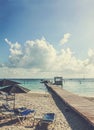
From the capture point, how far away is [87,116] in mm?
11195

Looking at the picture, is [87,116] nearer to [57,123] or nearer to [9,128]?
[57,123]

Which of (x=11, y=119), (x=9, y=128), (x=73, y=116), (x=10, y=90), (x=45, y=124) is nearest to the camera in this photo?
(x=9, y=128)

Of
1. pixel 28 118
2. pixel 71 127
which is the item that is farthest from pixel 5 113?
pixel 71 127

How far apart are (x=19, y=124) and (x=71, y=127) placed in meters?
2.85

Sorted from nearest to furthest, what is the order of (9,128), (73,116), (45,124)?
(9,128) → (45,124) → (73,116)

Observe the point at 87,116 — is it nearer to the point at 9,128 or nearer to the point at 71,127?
the point at 71,127

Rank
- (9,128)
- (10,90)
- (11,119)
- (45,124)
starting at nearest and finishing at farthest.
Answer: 1. (9,128)
2. (45,124)
3. (11,119)
4. (10,90)

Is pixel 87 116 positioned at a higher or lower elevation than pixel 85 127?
higher

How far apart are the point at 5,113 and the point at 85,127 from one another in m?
4.60

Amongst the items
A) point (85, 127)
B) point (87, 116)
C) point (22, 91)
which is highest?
point (22, 91)

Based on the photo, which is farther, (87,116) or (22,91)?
(22,91)

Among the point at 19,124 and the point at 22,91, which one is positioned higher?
the point at 22,91

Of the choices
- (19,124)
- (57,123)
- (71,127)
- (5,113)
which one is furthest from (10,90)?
(71,127)

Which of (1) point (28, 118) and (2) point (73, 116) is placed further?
(2) point (73, 116)
